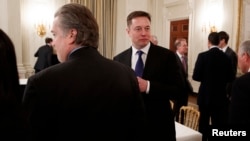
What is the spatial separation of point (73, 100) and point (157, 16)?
732cm

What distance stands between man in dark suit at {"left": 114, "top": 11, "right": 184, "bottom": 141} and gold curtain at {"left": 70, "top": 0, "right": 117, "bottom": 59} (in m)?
5.93

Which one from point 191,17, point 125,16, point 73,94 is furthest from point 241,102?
point 125,16

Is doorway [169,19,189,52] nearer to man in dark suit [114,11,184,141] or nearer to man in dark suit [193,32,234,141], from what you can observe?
man in dark suit [193,32,234,141]

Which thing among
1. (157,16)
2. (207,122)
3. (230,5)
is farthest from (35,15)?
(207,122)

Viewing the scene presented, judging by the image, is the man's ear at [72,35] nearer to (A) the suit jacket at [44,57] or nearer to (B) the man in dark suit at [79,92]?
(B) the man in dark suit at [79,92]

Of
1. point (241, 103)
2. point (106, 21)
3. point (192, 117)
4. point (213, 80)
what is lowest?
point (192, 117)

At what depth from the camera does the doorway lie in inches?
294

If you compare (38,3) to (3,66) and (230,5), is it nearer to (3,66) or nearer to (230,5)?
(230,5)

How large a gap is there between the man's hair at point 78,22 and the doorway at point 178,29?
21.2 ft

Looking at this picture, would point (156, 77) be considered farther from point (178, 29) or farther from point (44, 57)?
point (178, 29)

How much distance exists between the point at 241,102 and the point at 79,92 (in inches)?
45.2

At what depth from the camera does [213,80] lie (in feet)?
13.2

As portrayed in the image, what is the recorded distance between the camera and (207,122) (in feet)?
13.8

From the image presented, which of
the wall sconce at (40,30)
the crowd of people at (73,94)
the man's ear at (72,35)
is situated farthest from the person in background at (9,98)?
the wall sconce at (40,30)
